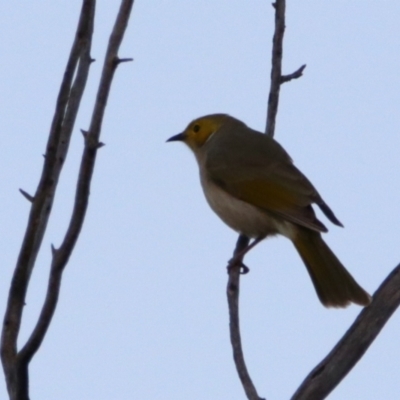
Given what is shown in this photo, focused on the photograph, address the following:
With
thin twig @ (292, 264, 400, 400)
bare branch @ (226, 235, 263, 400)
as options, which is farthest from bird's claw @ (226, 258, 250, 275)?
thin twig @ (292, 264, 400, 400)

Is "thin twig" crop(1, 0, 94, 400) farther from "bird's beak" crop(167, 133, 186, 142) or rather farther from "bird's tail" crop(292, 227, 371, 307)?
"bird's beak" crop(167, 133, 186, 142)

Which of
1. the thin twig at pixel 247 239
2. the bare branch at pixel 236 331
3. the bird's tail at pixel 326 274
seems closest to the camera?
the bare branch at pixel 236 331

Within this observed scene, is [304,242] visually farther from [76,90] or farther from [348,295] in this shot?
[76,90]

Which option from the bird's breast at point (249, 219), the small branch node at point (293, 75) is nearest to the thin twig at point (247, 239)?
the small branch node at point (293, 75)

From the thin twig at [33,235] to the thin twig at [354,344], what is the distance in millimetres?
1202

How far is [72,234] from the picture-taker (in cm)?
343

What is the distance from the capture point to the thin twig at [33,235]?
10.8ft

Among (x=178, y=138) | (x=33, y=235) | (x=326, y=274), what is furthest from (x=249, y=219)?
(x=33, y=235)

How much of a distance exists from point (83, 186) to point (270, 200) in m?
3.10

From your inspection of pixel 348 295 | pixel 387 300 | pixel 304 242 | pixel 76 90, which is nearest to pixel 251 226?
pixel 304 242

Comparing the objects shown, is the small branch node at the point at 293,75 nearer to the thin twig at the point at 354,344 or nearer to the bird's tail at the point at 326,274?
the bird's tail at the point at 326,274

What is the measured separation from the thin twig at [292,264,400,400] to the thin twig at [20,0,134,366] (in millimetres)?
1124

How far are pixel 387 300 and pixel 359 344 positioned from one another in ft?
1.01

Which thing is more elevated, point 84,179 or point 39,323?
point 84,179
